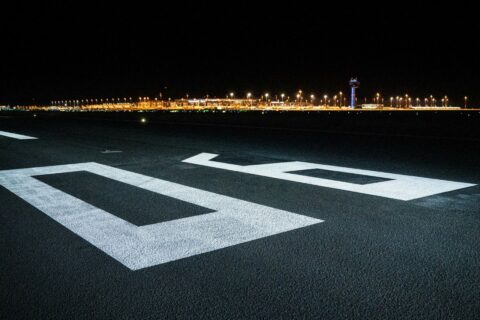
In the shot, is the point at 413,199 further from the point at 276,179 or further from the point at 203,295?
the point at 203,295

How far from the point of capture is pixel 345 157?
1127 cm

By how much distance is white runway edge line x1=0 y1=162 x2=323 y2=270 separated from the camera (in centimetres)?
413

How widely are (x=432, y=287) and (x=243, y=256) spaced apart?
161cm

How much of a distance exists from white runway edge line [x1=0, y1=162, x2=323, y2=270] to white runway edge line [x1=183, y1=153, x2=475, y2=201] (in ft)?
6.43

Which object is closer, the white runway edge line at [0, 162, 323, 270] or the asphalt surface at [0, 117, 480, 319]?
the asphalt surface at [0, 117, 480, 319]

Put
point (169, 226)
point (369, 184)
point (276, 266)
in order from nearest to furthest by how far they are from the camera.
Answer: point (276, 266), point (169, 226), point (369, 184)

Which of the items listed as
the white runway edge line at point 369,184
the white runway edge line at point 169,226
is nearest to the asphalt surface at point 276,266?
the white runway edge line at point 169,226

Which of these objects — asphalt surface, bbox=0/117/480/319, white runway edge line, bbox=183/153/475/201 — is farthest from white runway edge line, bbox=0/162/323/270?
white runway edge line, bbox=183/153/475/201

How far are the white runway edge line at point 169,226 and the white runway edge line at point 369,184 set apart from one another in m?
1.96

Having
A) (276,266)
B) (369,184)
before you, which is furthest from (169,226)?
(369,184)

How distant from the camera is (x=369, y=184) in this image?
737cm

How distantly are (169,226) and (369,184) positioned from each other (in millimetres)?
3949

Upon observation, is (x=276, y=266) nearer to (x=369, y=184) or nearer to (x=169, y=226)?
(x=169, y=226)

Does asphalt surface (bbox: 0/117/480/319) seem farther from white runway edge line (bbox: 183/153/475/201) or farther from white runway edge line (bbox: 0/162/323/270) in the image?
white runway edge line (bbox: 183/153/475/201)
